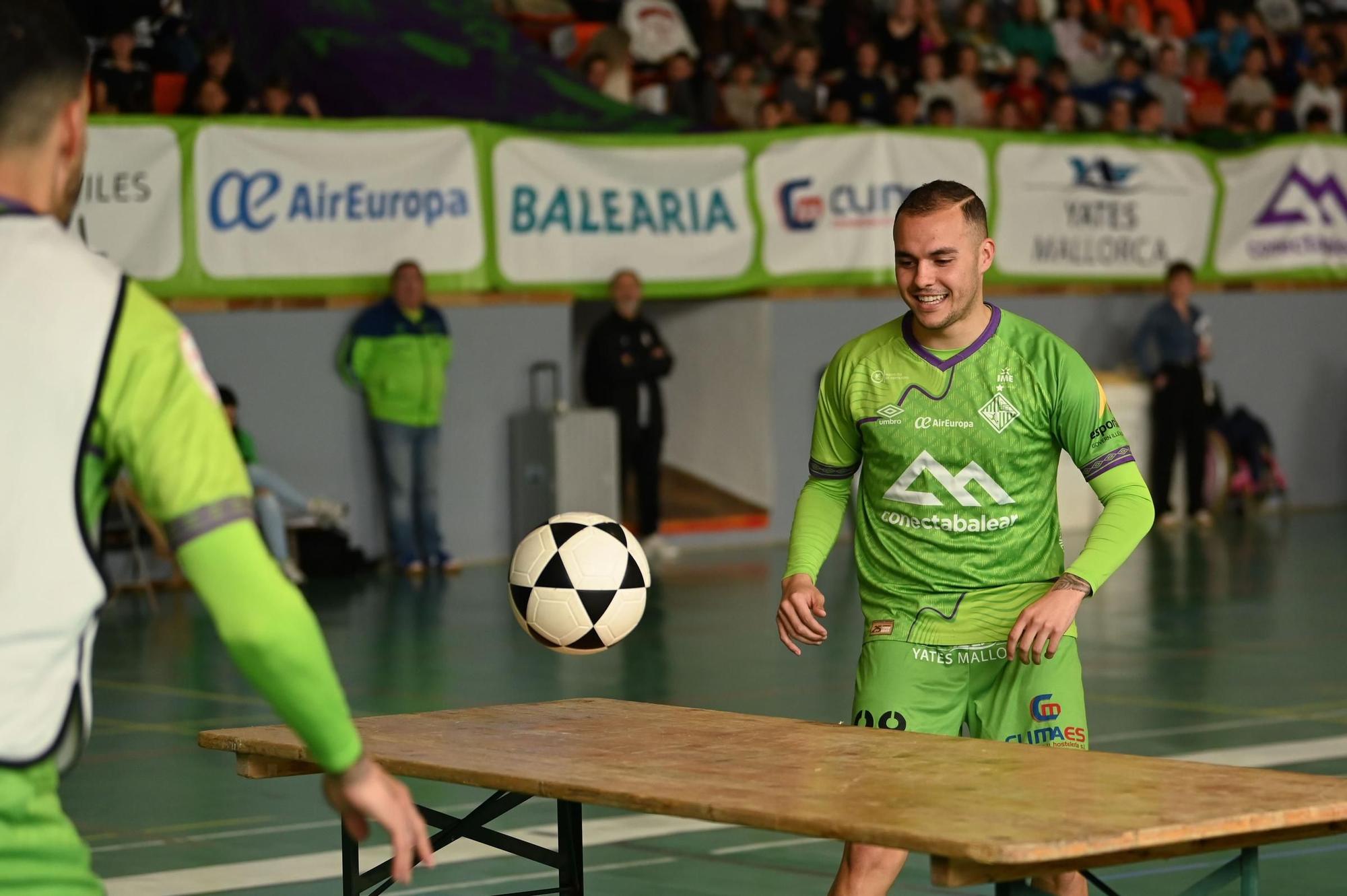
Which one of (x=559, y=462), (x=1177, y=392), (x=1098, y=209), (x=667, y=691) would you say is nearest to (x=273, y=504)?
(x=559, y=462)

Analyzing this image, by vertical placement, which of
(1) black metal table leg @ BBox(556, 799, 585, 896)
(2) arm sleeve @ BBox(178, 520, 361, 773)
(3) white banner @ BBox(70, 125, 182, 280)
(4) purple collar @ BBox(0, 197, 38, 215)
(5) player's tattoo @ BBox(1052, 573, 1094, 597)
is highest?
(3) white banner @ BBox(70, 125, 182, 280)

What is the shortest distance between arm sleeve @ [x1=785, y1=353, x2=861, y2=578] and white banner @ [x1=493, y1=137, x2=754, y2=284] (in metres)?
13.5

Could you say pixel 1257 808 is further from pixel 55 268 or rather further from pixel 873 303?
pixel 873 303

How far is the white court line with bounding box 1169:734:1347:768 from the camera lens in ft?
30.1

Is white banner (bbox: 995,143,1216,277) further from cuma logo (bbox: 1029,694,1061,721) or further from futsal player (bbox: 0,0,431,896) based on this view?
futsal player (bbox: 0,0,431,896)

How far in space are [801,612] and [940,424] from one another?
2.16ft

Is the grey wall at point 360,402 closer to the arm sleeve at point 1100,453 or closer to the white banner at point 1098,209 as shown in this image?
the white banner at point 1098,209

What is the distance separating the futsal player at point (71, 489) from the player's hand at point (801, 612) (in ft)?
8.79

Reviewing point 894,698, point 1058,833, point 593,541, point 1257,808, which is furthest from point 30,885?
point 593,541

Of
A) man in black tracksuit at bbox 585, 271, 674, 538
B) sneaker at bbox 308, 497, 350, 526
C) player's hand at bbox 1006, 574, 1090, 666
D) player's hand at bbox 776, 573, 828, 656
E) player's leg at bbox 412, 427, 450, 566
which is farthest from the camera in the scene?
man in black tracksuit at bbox 585, 271, 674, 538

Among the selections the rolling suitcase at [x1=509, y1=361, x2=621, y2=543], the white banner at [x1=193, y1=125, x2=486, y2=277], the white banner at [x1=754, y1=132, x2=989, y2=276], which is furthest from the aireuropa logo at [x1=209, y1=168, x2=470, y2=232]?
the white banner at [x1=754, y1=132, x2=989, y2=276]

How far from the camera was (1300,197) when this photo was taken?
951 inches

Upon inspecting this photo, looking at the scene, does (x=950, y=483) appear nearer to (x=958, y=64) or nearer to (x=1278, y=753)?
(x=1278, y=753)

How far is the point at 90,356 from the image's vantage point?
2.90 meters
